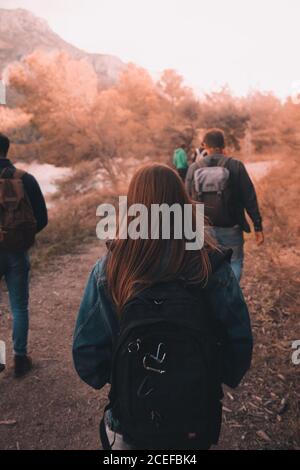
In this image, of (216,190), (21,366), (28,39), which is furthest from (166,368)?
(28,39)

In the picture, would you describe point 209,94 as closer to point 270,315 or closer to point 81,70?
point 81,70

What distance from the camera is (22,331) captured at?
3465mm

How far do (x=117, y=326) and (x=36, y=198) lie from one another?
194 centimetres

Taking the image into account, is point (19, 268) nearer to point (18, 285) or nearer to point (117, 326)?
point (18, 285)

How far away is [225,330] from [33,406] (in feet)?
7.31

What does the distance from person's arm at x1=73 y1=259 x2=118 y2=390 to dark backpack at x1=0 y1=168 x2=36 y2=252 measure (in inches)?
66.8

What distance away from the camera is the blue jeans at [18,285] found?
10.6 ft

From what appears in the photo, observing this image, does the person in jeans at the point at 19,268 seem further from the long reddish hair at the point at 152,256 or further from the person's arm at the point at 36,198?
the long reddish hair at the point at 152,256

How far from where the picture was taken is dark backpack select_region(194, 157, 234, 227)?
3.52 metres

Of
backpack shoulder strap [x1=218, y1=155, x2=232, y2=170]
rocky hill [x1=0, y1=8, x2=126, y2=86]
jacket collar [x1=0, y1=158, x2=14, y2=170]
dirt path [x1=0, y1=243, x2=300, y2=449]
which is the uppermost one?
rocky hill [x1=0, y1=8, x2=126, y2=86]

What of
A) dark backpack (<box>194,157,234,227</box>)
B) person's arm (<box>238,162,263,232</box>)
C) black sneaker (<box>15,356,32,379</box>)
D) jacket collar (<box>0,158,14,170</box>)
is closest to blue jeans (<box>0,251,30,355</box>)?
black sneaker (<box>15,356,32,379</box>)

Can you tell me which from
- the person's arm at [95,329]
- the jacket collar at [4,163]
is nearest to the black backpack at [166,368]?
the person's arm at [95,329]

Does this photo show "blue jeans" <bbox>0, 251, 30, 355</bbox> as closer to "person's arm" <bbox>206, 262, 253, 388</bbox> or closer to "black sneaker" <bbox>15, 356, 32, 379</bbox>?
"black sneaker" <bbox>15, 356, 32, 379</bbox>

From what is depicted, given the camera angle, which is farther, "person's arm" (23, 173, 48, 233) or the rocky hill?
the rocky hill
